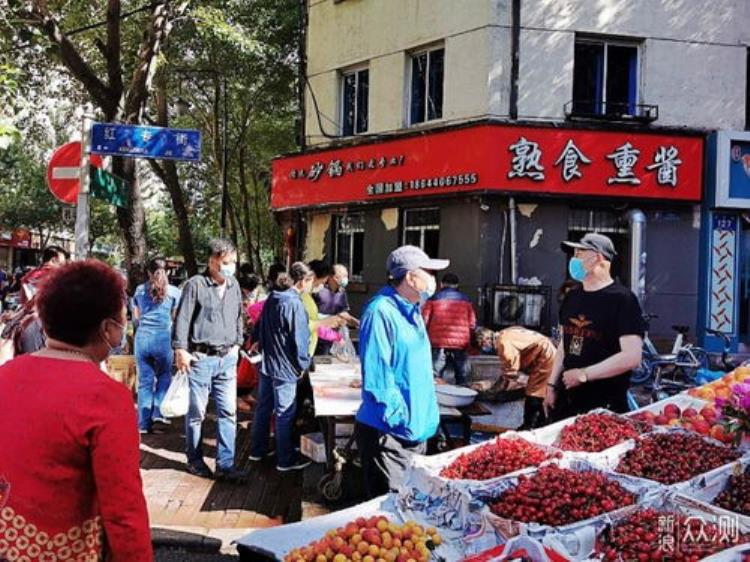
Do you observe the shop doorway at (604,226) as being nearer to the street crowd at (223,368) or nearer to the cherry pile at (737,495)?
the street crowd at (223,368)

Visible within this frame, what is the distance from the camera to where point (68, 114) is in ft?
63.3

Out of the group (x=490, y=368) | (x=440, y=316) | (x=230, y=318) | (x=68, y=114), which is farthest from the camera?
(x=68, y=114)

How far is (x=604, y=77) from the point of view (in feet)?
42.7

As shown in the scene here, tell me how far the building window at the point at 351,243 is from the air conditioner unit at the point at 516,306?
359 centimetres

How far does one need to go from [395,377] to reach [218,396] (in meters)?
2.70

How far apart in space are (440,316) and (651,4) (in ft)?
24.6

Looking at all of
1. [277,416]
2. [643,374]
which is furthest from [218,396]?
[643,374]

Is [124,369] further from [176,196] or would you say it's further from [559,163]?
[176,196]

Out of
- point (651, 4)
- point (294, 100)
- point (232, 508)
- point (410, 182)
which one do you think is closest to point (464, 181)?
point (410, 182)

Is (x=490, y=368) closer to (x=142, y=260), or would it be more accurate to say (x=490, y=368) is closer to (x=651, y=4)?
(x=142, y=260)

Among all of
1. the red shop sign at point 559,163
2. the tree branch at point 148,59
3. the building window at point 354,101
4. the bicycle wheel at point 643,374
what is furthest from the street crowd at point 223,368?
the building window at point 354,101

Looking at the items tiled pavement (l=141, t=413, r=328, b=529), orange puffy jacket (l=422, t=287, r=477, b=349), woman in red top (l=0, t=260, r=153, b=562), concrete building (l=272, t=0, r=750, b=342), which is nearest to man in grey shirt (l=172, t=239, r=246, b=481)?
tiled pavement (l=141, t=413, r=328, b=529)

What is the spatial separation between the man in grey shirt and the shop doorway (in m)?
8.03

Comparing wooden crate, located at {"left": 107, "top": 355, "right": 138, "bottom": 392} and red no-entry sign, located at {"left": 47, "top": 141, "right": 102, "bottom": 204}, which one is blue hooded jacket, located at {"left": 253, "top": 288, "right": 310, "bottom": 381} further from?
wooden crate, located at {"left": 107, "top": 355, "right": 138, "bottom": 392}
